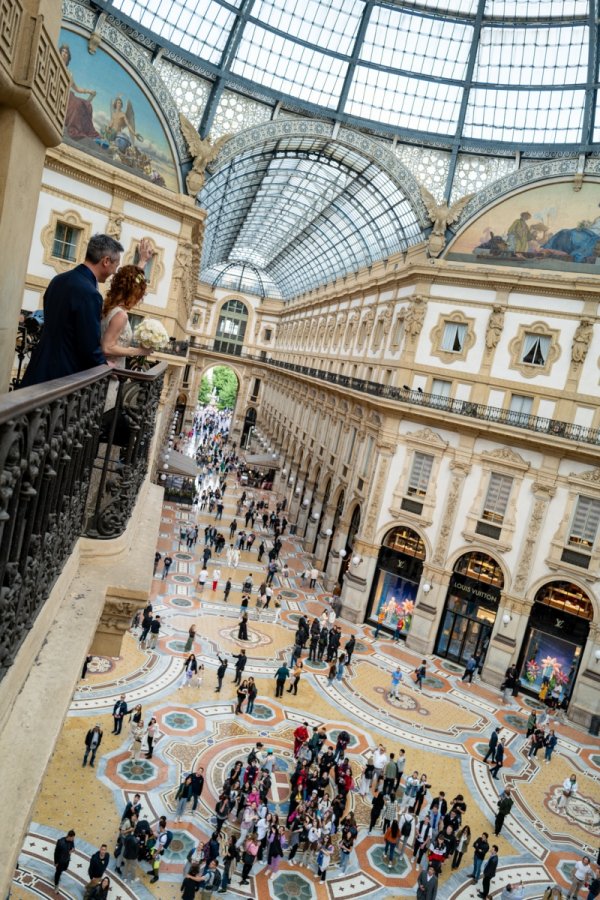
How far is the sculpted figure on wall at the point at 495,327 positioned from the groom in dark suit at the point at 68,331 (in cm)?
2200

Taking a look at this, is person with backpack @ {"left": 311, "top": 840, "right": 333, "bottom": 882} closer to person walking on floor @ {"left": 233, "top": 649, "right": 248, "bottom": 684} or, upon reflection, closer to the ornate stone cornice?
person walking on floor @ {"left": 233, "top": 649, "right": 248, "bottom": 684}

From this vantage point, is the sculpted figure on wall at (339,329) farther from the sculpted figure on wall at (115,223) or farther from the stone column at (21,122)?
the stone column at (21,122)

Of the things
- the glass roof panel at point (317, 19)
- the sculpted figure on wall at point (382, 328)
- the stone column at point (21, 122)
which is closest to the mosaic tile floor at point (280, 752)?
the stone column at point (21, 122)

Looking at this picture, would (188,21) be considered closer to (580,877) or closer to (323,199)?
(323,199)

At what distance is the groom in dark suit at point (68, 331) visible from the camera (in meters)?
3.32

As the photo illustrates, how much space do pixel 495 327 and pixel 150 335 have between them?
21.1m

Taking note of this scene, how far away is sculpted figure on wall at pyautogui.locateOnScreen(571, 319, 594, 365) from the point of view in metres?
21.8

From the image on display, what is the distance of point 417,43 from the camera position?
26.5 m

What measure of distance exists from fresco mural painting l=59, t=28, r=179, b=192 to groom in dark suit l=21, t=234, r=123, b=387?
1893 cm

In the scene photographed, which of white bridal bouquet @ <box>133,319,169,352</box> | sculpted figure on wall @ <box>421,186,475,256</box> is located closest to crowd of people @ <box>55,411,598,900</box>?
white bridal bouquet @ <box>133,319,169,352</box>

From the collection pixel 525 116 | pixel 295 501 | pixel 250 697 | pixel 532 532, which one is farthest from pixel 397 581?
pixel 525 116

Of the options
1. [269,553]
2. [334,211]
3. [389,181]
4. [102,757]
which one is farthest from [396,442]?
[334,211]

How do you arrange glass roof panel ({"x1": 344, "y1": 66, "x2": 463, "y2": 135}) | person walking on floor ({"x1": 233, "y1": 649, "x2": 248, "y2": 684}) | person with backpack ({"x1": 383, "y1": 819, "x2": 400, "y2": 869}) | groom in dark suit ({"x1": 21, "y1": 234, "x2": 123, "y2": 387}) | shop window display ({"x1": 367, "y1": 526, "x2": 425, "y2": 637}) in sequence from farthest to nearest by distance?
glass roof panel ({"x1": 344, "y1": 66, "x2": 463, "y2": 135}) < shop window display ({"x1": 367, "y1": 526, "x2": 425, "y2": 637}) < person walking on floor ({"x1": 233, "y1": 649, "x2": 248, "y2": 684}) < person with backpack ({"x1": 383, "y1": 819, "x2": 400, "y2": 869}) < groom in dark suit ({"x1": 21, "y1": 234, "x2": 123, "y2": 387})

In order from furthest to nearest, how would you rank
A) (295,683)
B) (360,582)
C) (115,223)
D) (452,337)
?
1. (360,582)
2. (452,337)
3. (115,223)
4. (295,683)
